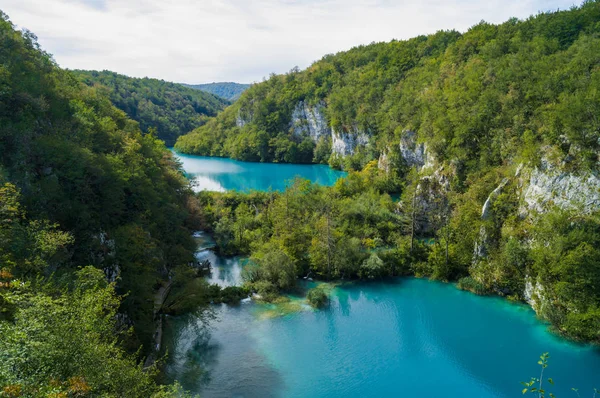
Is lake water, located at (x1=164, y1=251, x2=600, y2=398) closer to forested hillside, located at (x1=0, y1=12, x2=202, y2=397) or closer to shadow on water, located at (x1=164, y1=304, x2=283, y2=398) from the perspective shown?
shadow on water, located at (x1=164, y1=304, x2=283, y2=398)

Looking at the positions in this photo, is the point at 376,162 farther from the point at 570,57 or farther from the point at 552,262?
the point at 552,262

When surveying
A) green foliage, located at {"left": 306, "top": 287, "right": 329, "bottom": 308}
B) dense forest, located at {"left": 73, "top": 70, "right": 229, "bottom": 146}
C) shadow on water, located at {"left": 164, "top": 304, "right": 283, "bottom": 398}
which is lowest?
shadow on water, located at {"left": 164, "top": 304, "right": 283, "bottom": 398}

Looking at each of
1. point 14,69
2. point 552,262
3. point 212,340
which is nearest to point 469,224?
point 552,262

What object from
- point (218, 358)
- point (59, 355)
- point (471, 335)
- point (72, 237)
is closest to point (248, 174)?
point (218, 358)

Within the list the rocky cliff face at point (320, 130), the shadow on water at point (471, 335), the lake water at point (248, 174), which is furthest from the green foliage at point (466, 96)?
the shadow on water at point (471, 335)

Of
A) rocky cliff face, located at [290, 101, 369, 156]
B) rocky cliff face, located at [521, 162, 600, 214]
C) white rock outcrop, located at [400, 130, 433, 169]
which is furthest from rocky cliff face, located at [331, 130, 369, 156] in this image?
rocky cliff face, located at [521, 162, 600, 214]

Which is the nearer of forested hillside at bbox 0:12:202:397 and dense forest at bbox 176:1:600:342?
forested hillside at bbox 0:12:202:397

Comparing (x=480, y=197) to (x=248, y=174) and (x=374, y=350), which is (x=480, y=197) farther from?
(x=248, y=174)
